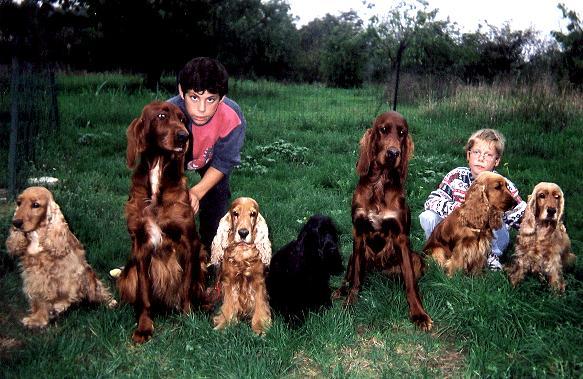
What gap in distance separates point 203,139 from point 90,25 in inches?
573

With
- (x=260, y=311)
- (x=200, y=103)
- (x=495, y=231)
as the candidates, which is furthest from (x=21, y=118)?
(x=495, y=231)

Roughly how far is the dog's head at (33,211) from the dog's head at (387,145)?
211 cm

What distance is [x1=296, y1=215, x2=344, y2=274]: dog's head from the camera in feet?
11.1

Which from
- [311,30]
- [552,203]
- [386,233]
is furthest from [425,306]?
[311,30]

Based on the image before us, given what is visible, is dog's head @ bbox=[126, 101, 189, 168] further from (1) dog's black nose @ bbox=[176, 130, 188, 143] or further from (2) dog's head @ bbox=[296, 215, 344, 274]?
(2) dog's head @ bbox=[296, 215, 344, 274]

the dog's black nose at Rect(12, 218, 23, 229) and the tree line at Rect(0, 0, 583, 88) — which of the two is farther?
the tree line at Rect(0, 0, 583, 88)

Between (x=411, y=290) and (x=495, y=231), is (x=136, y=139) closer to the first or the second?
(x=411, y=290)

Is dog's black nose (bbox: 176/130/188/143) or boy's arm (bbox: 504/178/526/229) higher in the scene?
dog's black nose (bbox: 176/130/188/143)

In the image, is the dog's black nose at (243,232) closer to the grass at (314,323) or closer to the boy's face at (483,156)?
the grass at (314,323)

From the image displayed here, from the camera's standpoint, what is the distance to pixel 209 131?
13.6ft

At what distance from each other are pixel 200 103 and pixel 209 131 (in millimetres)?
453

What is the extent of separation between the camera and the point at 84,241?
4.71 metres

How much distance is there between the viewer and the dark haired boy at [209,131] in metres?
3.65

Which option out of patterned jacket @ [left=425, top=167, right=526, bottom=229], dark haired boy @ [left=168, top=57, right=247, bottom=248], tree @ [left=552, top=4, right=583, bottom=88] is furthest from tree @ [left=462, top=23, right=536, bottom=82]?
dark haired boy @ [left=168, top=57, right=247, bottom=248]
